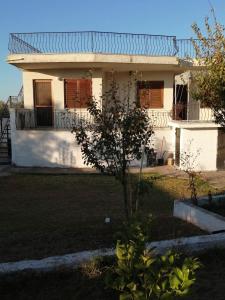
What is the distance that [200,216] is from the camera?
23.5 feet

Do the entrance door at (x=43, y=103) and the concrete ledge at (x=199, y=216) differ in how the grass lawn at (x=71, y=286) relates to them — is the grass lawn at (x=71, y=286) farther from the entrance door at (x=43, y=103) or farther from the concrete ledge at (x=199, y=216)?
the entrance door at (x=43, y=103)

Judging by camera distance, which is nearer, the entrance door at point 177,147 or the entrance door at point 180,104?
the entrance door at point 177,147

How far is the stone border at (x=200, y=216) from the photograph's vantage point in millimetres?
6663

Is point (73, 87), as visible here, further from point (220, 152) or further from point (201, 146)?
point (220, 152)

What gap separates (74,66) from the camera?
744 inches

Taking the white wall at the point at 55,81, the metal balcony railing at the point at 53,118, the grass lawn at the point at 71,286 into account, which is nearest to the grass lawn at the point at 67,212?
the grass lawn at the point at 71,286

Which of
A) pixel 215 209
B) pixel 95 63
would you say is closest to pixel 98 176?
pixel 95 63

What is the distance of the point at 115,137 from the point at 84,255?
6.94ft

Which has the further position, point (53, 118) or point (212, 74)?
point (53, 118)

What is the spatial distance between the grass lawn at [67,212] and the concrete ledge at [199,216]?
235mm

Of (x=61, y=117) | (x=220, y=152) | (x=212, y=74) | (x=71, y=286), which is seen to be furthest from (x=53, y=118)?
(x=71, y=286)

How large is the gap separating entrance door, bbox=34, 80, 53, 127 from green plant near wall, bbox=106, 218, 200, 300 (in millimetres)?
17245

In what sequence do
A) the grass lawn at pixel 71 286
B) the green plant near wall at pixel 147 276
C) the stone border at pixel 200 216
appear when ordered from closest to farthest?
the green plant near wall at pixel 147 276, the grass lawn at pixel 71 286, the stone border at pixel 200 216

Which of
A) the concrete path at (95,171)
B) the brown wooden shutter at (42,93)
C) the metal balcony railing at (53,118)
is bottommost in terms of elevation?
the concrete path at (95,171)
